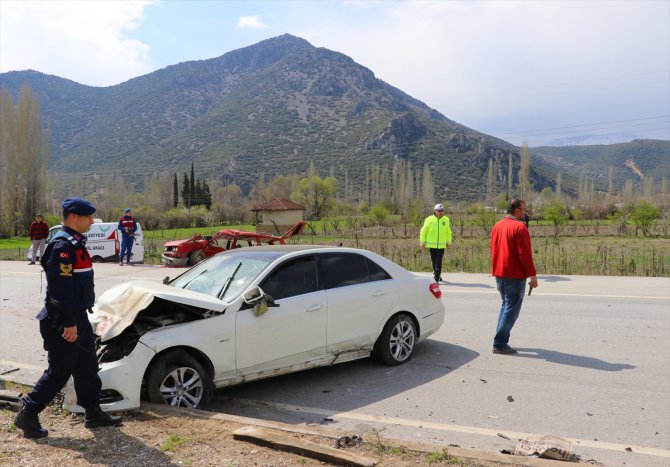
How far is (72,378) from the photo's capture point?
5109mm

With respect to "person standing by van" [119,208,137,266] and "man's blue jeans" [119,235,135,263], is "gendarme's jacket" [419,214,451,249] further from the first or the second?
"man's blue jeans" [119,235,135,263]

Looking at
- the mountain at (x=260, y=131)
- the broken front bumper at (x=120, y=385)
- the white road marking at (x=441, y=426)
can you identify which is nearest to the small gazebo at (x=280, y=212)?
the mountain at (x=260, y=131)

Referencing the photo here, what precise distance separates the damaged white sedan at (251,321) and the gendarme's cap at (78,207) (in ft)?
3.71

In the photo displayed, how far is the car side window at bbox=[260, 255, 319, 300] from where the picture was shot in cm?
637

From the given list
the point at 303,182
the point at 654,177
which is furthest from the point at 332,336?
the point at 654,177

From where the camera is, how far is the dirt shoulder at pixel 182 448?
4121mm

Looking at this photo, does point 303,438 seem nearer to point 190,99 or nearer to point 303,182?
point 303,182

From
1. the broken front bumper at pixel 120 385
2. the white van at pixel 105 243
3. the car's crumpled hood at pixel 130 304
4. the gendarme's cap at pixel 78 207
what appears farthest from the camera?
the white van at pixel 105 243

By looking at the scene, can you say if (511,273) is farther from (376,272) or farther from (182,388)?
(182,388)

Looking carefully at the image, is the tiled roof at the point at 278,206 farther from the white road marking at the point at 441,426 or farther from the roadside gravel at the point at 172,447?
the roadside gravel at the point at 172,447

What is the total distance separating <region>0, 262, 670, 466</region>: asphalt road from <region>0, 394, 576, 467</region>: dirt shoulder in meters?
0.63

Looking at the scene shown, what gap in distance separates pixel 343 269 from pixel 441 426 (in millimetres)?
2357

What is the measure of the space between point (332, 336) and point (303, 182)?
247ft

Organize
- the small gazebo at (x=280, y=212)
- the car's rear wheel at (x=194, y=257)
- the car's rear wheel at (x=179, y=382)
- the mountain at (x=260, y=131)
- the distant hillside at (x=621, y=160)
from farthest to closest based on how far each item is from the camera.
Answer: the distant hillside at (x=621, y=160) → the mountain at (x=260, y=131) → the small gazebo at (x=280, y=212) → the car's rear wheel at (x=194, y=257) → the car's rear wheel at (x=179, y=382)
